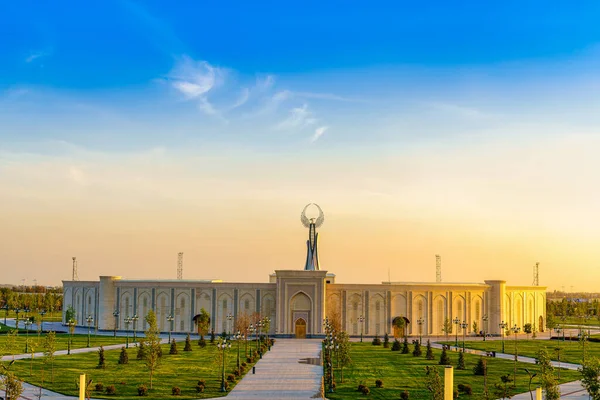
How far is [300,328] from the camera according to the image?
78.9m

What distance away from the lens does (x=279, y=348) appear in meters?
66.5

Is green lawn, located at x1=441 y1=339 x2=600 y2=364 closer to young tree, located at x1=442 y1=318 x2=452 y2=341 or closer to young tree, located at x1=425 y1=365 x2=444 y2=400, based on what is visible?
young tree, located at x1=442 y1=318 x2=452 y2=341

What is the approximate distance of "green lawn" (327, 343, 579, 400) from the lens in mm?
40000

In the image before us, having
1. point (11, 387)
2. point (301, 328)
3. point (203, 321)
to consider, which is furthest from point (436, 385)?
point (203, 321)

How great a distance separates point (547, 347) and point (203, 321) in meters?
36.1

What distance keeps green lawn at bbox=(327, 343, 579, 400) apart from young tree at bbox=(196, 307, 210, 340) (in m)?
22.8

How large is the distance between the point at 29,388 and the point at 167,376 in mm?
8809

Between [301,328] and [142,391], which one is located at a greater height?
[301,328]

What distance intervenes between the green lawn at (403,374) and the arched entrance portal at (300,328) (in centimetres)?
1682

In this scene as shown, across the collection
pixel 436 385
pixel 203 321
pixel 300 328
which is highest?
pixel 436 385

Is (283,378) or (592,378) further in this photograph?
(283,378)

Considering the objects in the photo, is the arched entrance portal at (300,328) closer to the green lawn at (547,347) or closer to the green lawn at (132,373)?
the green lawn at (547,347)

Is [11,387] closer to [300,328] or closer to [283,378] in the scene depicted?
[283,378]

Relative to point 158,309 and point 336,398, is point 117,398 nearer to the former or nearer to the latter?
point 336,398
